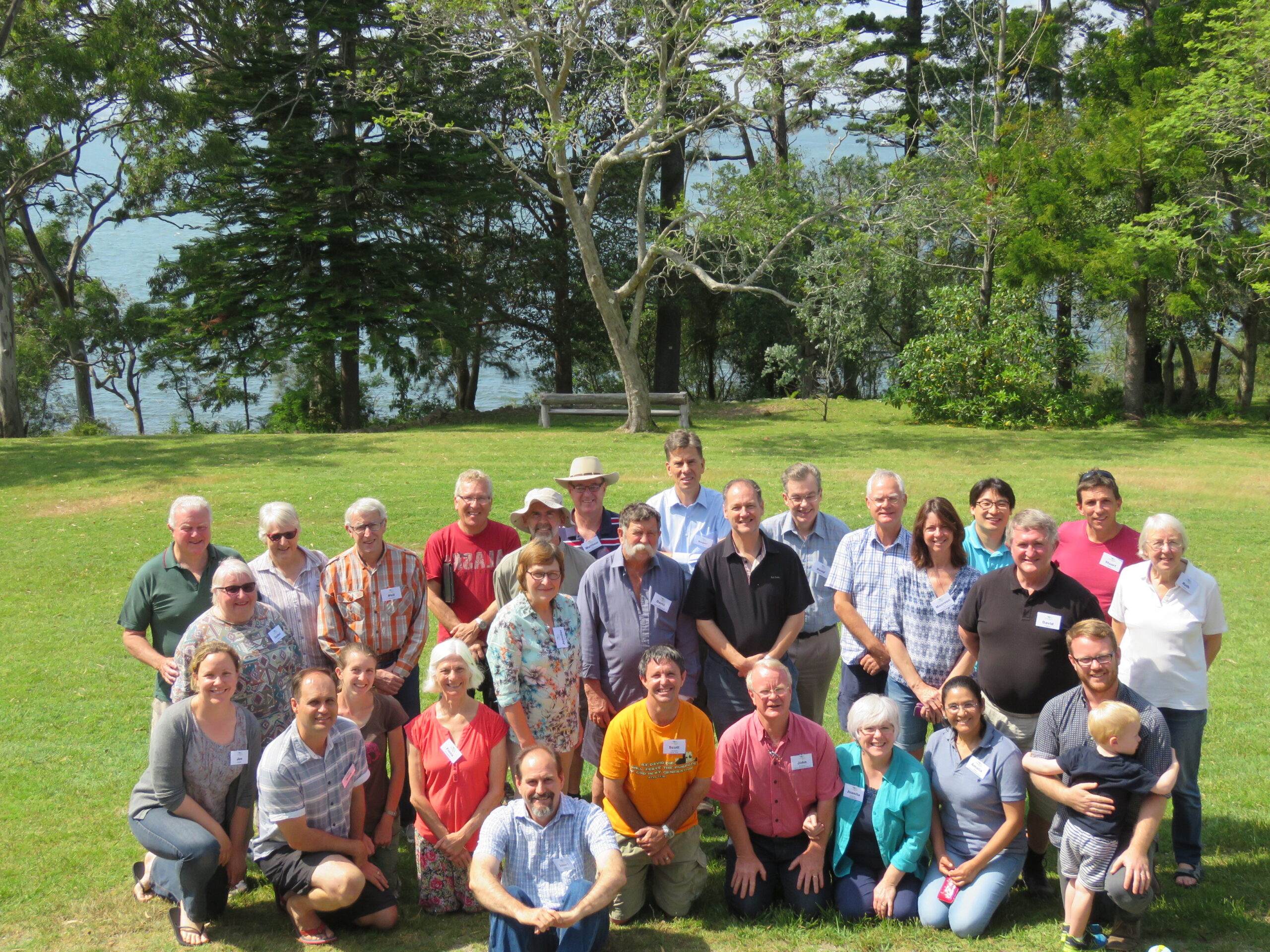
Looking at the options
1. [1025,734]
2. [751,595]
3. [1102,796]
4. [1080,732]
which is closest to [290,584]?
[751,595]

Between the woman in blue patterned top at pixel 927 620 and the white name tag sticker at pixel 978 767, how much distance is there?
1.38 ft

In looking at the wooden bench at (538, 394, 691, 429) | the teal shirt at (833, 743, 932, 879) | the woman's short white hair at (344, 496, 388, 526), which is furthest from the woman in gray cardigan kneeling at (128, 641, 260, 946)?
the wooden bench at (538, 394, 691, 429)

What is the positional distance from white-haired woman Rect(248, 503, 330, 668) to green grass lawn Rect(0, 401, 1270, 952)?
119cm

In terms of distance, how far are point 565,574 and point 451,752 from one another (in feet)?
3.41

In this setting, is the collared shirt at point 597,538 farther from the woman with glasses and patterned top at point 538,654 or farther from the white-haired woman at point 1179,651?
the white-haired woman at point 1179,651

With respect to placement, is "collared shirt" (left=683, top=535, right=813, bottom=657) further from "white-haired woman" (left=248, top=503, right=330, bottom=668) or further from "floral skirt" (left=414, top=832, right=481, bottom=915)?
"white-haired woman" (left=248, top=503, right=330, bottom=668)

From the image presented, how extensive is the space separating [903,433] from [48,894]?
1659 centimetres

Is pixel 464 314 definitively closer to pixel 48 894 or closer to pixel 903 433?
pixel 903 433

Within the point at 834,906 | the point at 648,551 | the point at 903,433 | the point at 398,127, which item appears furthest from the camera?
the point at 398,127

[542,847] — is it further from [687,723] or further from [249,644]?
[249,644]

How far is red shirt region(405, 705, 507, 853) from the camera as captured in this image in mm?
4633

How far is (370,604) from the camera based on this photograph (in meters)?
5.14

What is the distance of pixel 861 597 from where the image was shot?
5.24 m

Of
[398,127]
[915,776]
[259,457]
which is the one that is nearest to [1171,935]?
[915,776]
